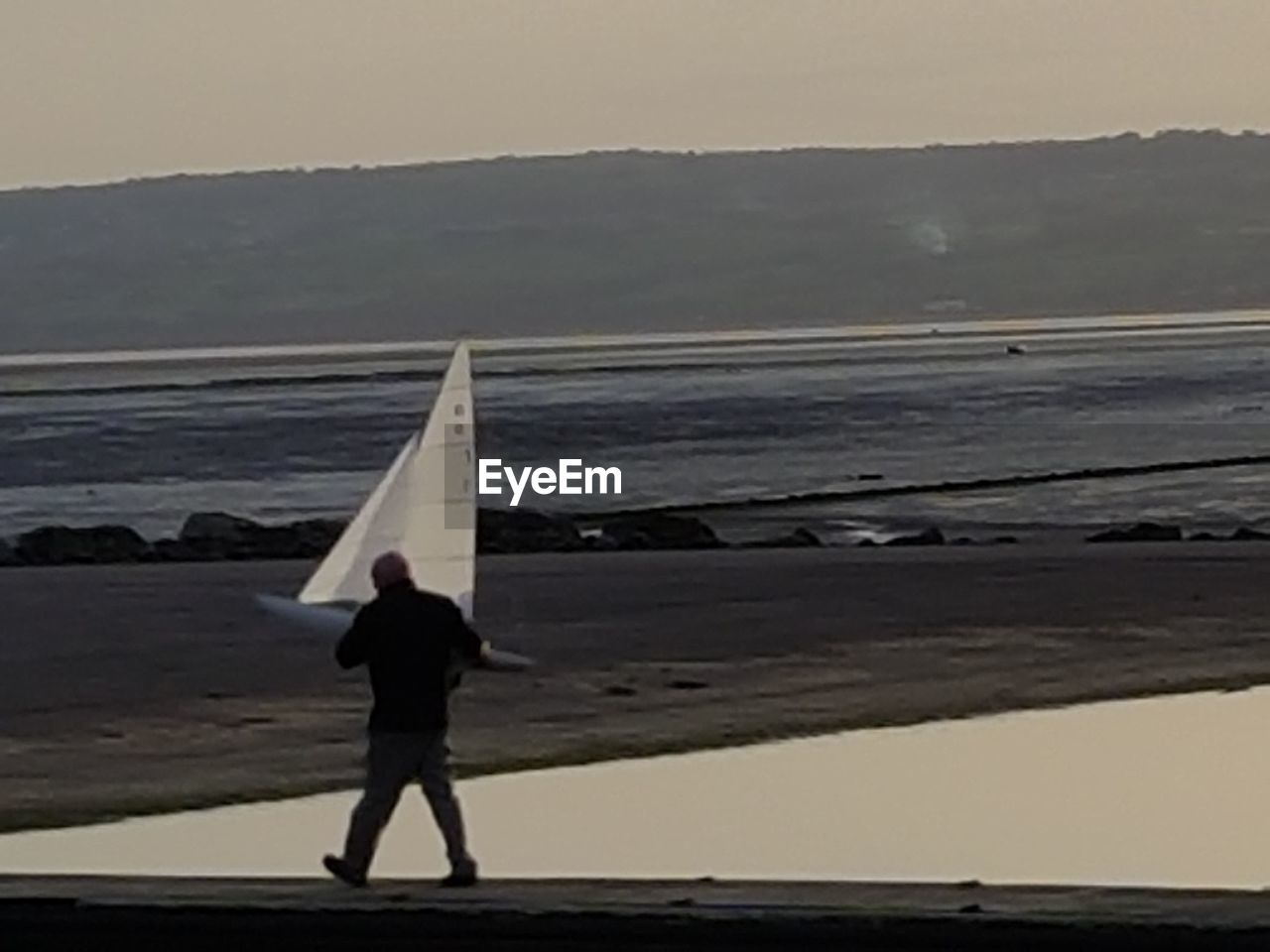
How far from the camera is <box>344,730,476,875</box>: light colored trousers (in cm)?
628

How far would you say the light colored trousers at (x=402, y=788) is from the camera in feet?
20.6

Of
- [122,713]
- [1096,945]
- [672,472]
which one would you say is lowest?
[1096,945]

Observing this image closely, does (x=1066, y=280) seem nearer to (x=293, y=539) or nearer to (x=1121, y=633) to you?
(x=1121, y=633)

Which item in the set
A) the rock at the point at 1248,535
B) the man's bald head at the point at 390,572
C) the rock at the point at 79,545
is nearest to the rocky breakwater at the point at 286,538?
the rock at the point at 79,545

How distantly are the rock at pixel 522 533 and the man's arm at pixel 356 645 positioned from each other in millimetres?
2242

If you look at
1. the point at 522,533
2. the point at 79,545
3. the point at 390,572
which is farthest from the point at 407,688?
the point at 79,545

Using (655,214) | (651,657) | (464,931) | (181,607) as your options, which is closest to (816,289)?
(655,214)

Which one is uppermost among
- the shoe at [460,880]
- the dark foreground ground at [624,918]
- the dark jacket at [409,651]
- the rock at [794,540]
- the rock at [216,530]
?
the rock at [794,540]

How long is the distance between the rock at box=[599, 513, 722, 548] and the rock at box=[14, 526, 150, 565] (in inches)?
61.7

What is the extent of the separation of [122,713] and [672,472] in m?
2.10

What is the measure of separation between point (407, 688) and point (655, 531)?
3352 mm

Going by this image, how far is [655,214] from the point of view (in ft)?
28.5

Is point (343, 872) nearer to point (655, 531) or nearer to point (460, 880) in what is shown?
point (460, 880)

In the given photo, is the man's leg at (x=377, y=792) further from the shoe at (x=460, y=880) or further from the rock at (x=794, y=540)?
the rock at (x=794, y=540)
